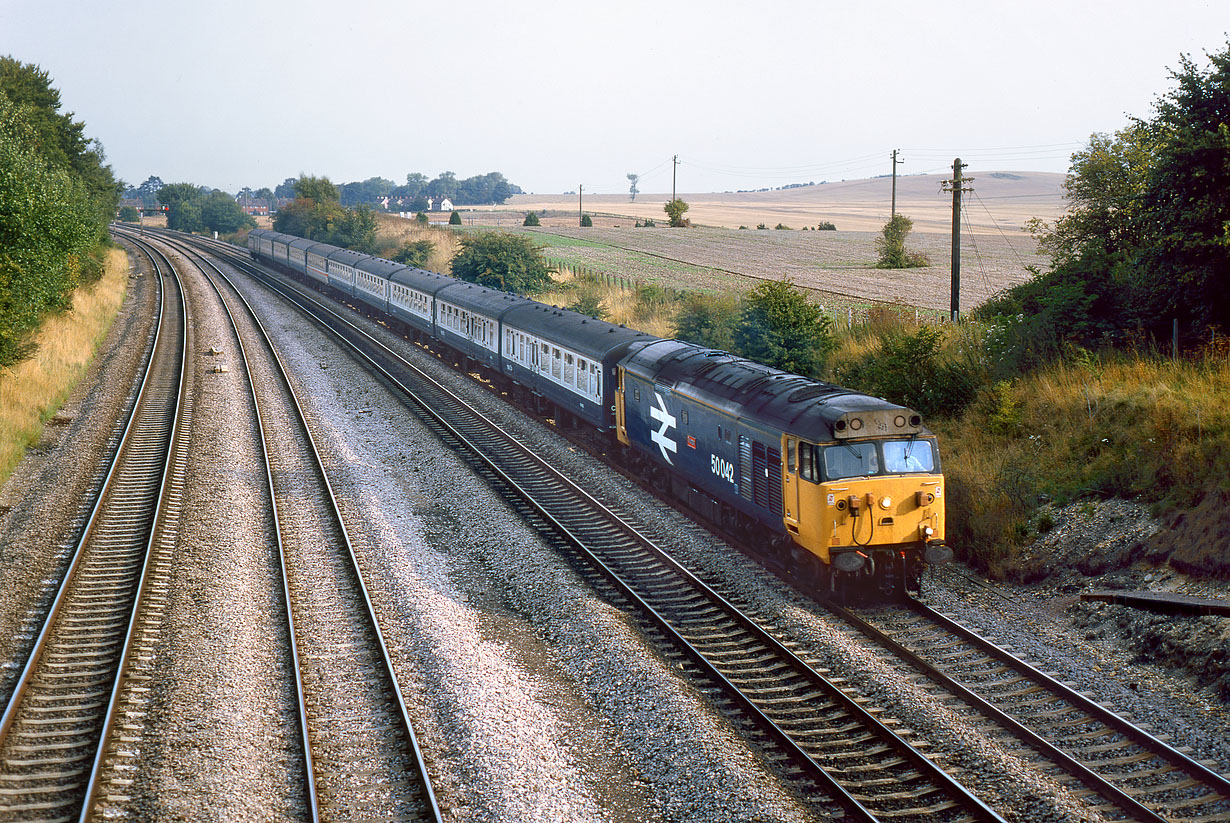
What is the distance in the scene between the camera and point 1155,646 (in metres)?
12.0

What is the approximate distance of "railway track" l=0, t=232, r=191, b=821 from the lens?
373 inches

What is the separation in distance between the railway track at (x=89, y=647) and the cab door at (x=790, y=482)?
29.9 feet

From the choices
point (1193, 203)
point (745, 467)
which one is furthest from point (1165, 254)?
point (745, 467)

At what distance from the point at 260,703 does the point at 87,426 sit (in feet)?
56.9

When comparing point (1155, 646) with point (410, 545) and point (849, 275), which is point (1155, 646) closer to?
point (410, 545)

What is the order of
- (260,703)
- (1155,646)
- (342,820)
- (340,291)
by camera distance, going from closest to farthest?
(342,820) < (260,703) < (1155,646) < (340,291)

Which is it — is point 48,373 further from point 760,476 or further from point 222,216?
point 222,216

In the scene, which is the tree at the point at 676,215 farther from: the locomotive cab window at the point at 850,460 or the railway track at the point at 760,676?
the locomotive cab window at the point at 850,460

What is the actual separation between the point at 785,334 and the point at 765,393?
423 inches

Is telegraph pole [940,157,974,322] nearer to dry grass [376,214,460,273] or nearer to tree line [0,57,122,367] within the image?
tree line [0,57,122,367]

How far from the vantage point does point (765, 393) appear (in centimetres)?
1562

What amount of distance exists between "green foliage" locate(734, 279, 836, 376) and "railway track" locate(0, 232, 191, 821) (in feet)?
49.3

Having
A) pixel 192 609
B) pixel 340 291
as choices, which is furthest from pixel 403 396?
pixel 340 291

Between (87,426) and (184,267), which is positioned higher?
(184,267)
